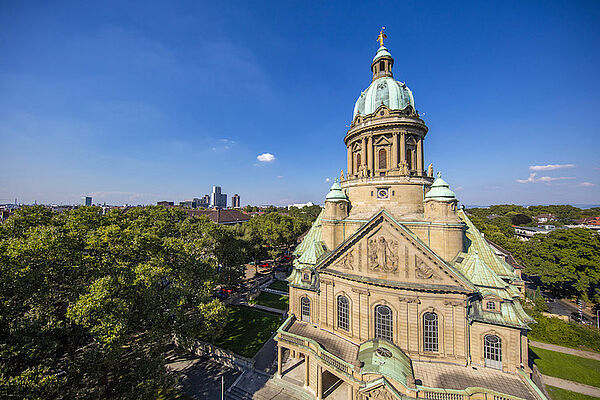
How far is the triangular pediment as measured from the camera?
58.3ft

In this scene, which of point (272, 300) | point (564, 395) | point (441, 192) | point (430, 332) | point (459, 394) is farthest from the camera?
point (272, 300)

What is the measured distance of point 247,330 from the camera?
27.6 m

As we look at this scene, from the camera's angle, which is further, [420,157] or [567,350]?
[420,157]

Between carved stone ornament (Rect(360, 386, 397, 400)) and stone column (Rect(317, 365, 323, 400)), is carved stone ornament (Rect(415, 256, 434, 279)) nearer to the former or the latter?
carved stone ornament (Rect(360, 386, 397, 400))

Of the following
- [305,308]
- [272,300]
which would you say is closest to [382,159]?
[305,308]

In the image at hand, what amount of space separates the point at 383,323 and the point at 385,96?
23809 mm

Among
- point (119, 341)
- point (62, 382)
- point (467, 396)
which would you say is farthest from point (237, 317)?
point (467, 396)

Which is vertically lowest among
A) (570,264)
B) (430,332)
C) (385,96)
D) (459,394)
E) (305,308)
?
(459,394)

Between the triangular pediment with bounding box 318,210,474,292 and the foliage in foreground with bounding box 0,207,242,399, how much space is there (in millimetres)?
13029

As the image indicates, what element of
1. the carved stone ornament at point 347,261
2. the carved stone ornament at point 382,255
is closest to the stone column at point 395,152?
the carved stone ornament at point 382,255

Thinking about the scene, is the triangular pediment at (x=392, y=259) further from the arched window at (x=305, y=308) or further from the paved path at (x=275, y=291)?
the paved path at (x=275, y=291)

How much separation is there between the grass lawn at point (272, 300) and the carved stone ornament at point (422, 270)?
21.3 meters

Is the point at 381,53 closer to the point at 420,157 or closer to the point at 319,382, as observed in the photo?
the point at 420,157

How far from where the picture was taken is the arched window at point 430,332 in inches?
715
